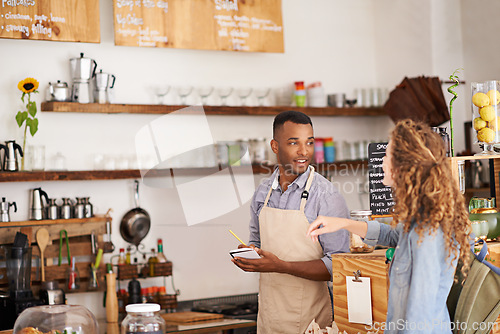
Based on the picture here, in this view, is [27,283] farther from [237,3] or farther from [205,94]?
[237,3]

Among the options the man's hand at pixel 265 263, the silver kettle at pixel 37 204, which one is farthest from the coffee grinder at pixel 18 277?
the man's hand at pixel 265 263

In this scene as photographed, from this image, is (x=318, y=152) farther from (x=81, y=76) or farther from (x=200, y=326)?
(x=81, y=76)

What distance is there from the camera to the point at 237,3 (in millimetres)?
4938

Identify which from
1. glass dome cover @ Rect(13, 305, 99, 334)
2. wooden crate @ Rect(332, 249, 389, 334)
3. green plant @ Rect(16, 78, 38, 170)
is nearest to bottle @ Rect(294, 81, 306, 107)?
green plant @ Rect(16, 78, 38, 170)

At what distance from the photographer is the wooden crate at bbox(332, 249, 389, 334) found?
222 centimetres

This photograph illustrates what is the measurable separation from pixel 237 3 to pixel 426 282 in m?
3.60

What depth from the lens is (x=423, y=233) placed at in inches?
69.4

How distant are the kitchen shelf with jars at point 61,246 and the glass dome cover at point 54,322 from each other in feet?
6.05

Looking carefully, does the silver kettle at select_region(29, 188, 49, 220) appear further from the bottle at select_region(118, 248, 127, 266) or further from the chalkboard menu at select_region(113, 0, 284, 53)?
the chalkboard menu at select_region(113, 0, 284, 53)

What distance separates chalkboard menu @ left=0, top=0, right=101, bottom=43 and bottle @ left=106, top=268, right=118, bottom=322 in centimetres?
165

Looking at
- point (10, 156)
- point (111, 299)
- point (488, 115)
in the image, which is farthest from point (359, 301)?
point (10, 156)

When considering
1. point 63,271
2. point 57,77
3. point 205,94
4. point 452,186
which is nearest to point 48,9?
point 57,77

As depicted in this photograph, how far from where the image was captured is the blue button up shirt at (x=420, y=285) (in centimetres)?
175

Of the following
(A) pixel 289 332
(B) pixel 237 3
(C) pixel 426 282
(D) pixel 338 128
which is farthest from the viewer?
(D) pixel 338 128
